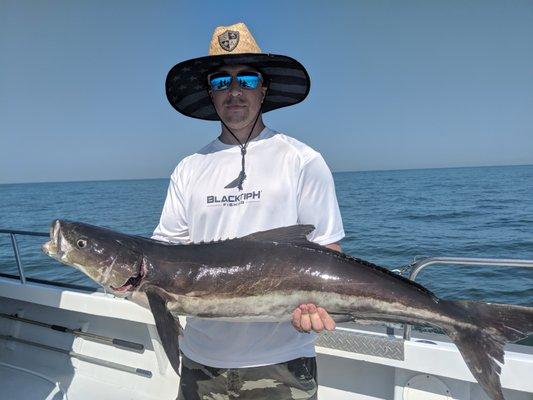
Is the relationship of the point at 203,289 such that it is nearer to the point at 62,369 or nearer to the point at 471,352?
the point at 471,352

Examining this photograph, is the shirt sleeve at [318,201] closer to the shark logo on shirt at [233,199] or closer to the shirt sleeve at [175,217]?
the shark logo on shirt at [233,199]

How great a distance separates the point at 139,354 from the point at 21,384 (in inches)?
58.0

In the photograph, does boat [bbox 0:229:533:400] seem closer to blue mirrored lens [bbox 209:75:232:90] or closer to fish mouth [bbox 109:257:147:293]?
fish mouth [bbox 109:257:147:293]

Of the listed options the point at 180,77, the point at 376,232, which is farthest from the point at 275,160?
the point at 376,232

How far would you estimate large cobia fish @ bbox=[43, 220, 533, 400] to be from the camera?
8.05ft

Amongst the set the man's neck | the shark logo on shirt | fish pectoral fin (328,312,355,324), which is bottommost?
fish pectoral fin (328,312,355,324)

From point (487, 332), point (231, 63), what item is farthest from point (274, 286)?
point (231, 63)

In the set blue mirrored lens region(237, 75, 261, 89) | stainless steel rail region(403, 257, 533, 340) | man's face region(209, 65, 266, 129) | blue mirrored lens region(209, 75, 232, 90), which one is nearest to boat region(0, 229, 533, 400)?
stainless steel rail region(403, 257, 533, 340)

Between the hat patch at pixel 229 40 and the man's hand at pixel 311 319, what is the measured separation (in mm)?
1902

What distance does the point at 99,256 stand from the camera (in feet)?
8.92

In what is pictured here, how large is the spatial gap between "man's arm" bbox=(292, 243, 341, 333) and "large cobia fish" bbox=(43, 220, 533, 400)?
1.9 inches

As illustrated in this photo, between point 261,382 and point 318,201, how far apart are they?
4.00ft

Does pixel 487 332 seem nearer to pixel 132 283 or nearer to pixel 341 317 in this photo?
pixel 341 317

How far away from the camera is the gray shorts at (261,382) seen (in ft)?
8.71
